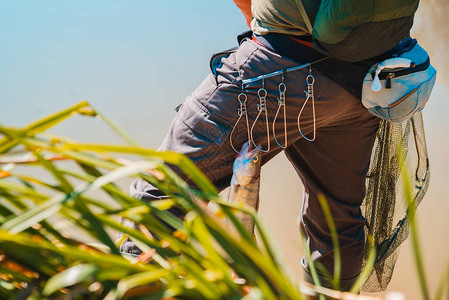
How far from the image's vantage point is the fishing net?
949mm

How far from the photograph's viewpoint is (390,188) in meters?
0.99

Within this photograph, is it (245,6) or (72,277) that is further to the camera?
(245,6)

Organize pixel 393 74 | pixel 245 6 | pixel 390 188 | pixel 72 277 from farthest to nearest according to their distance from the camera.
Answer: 1. pixel 390 188
2. pixel 245 6
3. pixel 393 74
4. pixel 72 277

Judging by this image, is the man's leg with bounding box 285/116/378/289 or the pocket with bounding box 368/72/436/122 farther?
the man's leg with bounding box 285/116/378/289

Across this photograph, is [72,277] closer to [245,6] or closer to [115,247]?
[115,247]

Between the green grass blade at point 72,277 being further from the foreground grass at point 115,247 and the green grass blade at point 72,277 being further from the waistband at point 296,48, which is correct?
the waistband at point 296,48

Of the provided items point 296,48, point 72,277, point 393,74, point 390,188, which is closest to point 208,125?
point 296,48

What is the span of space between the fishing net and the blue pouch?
0.21 metres

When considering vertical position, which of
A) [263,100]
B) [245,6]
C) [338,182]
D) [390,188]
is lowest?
[390,188]

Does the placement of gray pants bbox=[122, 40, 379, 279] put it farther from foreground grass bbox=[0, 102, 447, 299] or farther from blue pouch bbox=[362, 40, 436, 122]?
foreground grass bbox=[0, 102, 447, 299]

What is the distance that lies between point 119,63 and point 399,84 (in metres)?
0.84

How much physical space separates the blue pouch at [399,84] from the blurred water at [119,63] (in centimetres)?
60

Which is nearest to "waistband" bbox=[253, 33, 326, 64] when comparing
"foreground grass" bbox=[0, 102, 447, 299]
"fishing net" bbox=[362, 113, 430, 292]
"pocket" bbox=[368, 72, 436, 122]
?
"pocket" bbox=[368, 72, 436, 122]

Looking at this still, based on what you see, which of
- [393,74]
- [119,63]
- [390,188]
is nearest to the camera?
[393,74]
